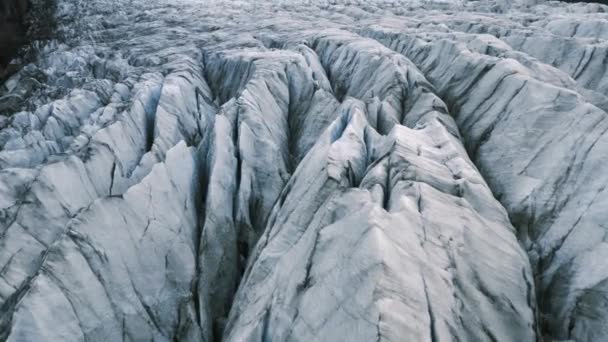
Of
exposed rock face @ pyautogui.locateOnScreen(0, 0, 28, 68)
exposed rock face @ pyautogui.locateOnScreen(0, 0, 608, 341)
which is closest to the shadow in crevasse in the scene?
exposed rock face @ pyautogui.locateOnScreen(0, 0, 28, 68)

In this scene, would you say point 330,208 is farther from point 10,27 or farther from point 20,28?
point 20,28

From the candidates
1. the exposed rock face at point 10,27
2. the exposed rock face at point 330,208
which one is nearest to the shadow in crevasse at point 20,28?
the exposed rock face at point 10,27

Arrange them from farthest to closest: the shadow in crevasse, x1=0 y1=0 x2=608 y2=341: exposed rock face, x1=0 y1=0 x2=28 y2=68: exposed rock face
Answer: x1=0 y1=0 x2=28 y2=68: exposed rock face, the shadow in crevasse, x1=0 y1=0 x2=608 y2=341: exposed rock face

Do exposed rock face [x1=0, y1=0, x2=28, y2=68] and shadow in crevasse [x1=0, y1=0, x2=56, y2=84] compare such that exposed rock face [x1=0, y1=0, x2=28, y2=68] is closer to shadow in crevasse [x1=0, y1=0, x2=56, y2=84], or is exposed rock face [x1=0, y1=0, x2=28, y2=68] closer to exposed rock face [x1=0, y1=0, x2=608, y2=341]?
shadow in crevasse [x1=0, y1=0, x2=56, y2=84]

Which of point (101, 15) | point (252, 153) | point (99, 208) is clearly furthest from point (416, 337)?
point (101, 15)

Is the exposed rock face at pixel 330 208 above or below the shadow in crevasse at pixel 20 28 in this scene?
above

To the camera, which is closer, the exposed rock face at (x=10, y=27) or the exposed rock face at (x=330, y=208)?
the exposed rock face at (x=330, y=208)

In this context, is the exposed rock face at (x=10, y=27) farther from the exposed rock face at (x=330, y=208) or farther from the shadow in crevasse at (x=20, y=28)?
the exposed rock face at (x=330, y=208)
